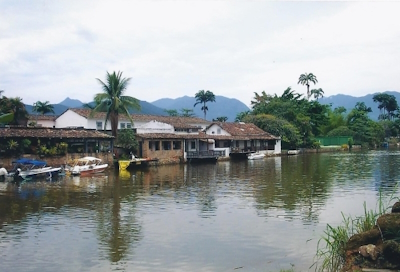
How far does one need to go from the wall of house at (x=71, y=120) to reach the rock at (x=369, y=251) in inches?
1683

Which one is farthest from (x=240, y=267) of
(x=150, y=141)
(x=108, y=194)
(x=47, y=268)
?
(x=150, y=141)

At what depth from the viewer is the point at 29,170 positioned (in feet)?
106

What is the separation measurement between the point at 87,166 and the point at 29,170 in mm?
4715

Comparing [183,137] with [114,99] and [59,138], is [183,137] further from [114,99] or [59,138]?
[59,138]

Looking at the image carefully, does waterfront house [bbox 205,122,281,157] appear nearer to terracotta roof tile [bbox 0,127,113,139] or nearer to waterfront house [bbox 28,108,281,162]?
waterfront house [bbox 28,108,281,162]

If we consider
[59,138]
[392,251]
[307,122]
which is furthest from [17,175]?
[307,122]

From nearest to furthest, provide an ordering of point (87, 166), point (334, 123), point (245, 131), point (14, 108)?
point (87, 166) < point (14, 108) < point (245, 131) < point (334, 123)

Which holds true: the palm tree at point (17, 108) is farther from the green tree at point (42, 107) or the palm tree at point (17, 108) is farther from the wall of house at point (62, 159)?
the green tree at point (42, 107)

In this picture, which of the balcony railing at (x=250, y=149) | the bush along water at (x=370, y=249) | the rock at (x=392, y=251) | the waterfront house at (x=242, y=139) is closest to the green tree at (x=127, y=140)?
the waterfront house at (x=242, y=139)

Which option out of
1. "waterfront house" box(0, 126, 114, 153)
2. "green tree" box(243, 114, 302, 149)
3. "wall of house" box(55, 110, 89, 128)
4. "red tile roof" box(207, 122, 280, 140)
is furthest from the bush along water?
"green tree" box(243, 114, 302, 149)

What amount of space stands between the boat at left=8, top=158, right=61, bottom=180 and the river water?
316 centimetres

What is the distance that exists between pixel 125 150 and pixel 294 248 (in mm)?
34561

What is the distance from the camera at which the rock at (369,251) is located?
30.8ft

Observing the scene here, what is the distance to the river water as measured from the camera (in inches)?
461
